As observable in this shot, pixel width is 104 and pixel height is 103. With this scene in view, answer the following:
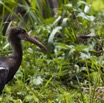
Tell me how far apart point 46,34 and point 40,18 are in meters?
0.50

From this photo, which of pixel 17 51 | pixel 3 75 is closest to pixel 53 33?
pixel 17 51

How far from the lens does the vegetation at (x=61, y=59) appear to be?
4.78 meters

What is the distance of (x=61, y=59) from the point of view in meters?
5.32

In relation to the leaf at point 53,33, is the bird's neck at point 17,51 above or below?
above

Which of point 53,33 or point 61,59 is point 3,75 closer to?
point 61,59

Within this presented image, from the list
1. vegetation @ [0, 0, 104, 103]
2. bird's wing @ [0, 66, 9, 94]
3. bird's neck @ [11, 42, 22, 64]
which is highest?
bird's wing @ [0, 66, 9, 94]

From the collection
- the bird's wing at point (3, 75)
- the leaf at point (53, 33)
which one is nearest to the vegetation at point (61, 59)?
the leaf at point (53, 33)

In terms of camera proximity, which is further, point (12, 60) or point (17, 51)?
point (17, 51)

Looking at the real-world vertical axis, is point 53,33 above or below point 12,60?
below

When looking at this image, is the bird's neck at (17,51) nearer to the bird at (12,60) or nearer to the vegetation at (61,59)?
the bird at (12,60)

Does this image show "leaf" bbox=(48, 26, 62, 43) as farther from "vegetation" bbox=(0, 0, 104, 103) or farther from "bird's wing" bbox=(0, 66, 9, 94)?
"bird's wing" bbox=(0, 66, 9, 94)

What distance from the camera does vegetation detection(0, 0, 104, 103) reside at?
478 cm

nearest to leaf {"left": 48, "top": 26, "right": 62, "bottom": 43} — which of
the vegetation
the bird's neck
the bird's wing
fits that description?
the vegetation

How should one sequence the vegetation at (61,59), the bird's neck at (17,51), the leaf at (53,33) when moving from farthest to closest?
the leaf at (53,33)
the bird's neck at (17,51)
the vegetation at (61,59)
